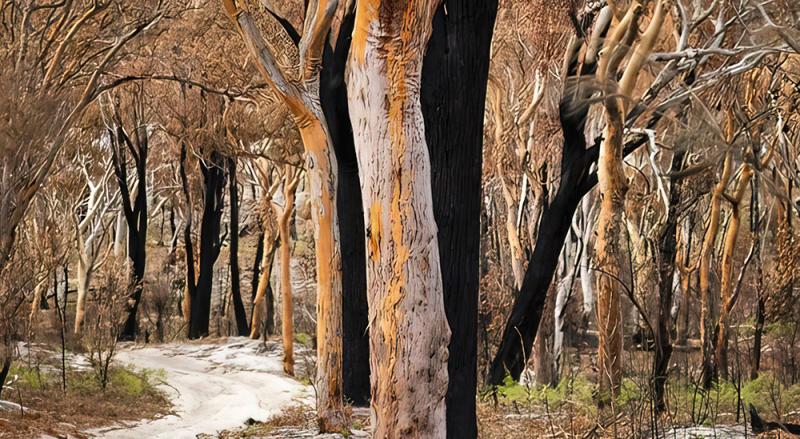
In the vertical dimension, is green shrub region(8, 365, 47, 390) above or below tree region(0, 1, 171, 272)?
below

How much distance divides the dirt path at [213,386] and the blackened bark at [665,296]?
6335mm

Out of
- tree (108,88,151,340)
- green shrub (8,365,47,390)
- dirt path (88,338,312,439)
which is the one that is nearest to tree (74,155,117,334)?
tree (108,88,151,340)

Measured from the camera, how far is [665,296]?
45.8ft

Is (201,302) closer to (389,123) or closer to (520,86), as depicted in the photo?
(520,86)

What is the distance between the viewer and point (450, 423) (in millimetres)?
8039

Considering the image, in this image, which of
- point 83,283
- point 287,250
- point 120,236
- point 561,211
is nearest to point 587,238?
point 287,250

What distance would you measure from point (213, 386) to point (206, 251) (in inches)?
339

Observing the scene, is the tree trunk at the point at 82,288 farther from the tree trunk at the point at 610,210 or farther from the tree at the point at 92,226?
the tree trunk at the point at 610,210

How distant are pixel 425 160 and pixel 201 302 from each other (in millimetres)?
22980

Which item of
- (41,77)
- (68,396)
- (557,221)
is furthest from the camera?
(68,396)

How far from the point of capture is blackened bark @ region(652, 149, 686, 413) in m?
7.93

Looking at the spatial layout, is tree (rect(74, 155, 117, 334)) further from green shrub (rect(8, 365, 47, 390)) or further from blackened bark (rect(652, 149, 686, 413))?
blackened bark (rect(652, 149, 686, 413))

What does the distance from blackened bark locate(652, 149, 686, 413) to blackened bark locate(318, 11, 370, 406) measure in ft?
12.1

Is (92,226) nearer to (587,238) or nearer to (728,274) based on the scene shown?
(587,238)
